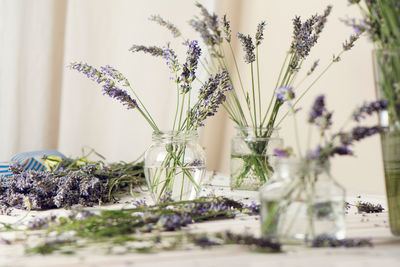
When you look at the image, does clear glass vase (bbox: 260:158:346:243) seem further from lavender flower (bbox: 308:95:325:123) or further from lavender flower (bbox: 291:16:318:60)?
lavender flower (bbox: 291:16:318:60)

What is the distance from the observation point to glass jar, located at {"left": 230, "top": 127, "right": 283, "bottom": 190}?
1.09 meters

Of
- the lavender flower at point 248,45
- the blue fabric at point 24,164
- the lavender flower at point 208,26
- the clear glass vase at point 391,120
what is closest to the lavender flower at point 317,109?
the clear glass vase at point 391,120

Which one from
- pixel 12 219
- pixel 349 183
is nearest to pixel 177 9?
pixel 349 183

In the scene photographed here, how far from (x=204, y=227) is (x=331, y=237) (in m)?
0.24

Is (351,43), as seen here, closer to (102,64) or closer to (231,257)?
(231,257)

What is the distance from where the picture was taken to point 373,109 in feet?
2.24

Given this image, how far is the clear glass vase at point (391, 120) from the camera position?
723 mm

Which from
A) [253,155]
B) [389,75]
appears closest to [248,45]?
[253,155]

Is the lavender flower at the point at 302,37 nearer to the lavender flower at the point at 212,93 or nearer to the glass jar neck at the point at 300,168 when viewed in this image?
the lavender flower at the point at 212,93

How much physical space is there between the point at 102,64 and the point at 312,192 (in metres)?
1.55

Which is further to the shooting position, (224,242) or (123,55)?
(123,55)

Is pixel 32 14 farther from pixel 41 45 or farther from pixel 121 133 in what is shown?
pixel 121 133

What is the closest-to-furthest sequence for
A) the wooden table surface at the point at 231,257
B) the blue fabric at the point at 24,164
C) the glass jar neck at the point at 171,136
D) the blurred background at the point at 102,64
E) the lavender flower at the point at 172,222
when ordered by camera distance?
the wooden table surface at the point at 231,257 < the lavender flower at the point at 172,222 < the glass jar neck at the point at 171,136 < the blue fabric at the point at 24,164 < the blurred background at the point at 102,64

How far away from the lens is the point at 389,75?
73cm
